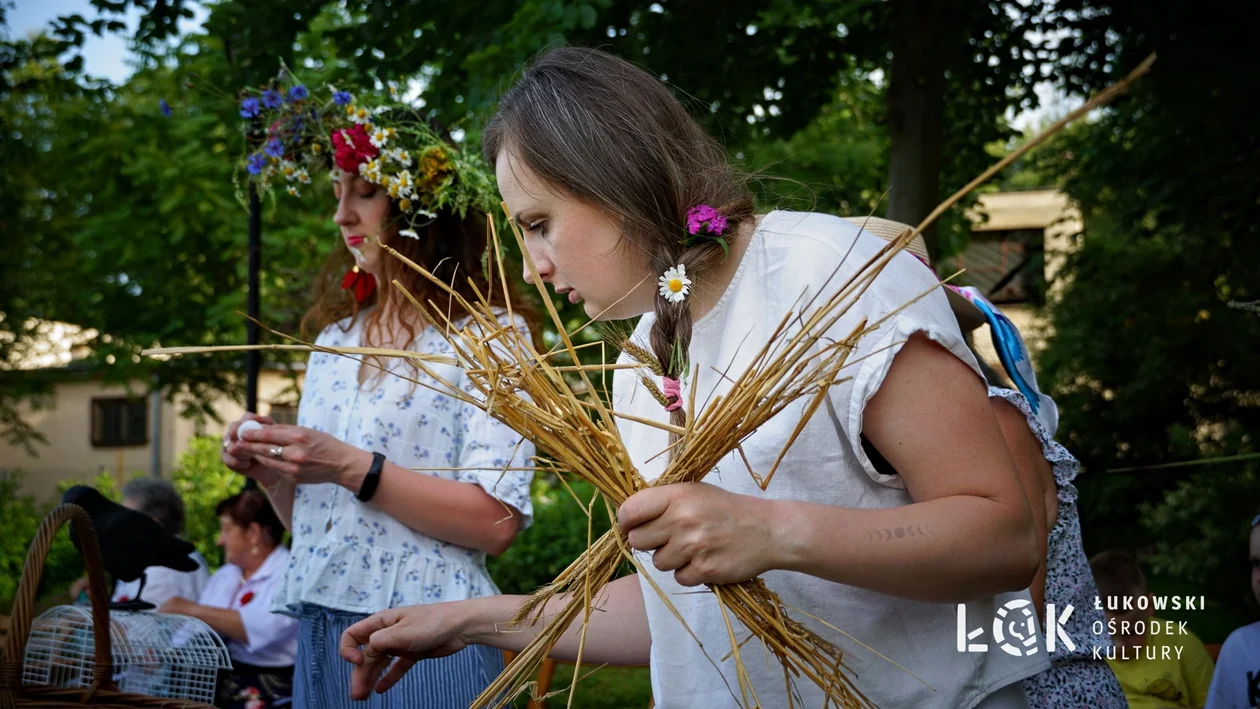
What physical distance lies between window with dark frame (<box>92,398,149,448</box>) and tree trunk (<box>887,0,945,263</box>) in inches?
1092

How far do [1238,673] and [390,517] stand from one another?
2508 mm

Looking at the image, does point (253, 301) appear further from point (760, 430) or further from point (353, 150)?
point (760, 430)

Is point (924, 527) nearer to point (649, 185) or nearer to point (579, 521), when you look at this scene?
point (649, 185)

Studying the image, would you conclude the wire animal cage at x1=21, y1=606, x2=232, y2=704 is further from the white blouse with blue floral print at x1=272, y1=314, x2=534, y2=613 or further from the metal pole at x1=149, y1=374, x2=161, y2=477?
the metal pole at x1=149, y1=374, x2=161, y2=477

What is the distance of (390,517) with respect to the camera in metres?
2.39

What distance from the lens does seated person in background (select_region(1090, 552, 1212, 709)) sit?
3.85m

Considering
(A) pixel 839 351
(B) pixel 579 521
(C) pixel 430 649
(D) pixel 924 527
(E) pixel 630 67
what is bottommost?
(B) pixel 579 521

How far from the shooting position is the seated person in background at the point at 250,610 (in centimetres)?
423

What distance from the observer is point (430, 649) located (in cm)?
173

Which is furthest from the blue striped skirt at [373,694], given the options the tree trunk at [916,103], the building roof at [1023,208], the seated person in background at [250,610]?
the building roof at [1023,208]

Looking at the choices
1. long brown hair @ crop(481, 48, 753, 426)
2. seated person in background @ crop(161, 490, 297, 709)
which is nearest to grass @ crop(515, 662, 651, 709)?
seated person in background @ crop(161, 490, 297, 709)

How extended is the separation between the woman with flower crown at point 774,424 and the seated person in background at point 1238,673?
208 centimetres

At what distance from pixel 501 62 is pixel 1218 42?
3.15 m

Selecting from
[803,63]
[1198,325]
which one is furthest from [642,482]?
[1198,325]
